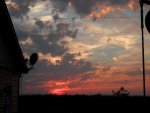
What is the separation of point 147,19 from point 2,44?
14.0 metres

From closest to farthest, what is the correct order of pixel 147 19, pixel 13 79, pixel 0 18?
pixel 147 19, pixel 0 18, pixel 13 79
